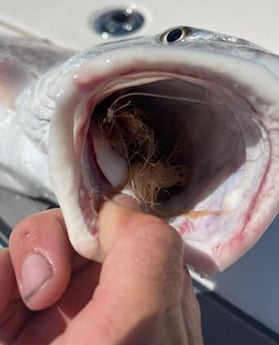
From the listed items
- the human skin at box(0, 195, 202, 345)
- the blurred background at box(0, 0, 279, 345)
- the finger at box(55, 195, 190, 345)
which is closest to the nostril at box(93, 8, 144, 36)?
the blurred background at box(0, 0, 279, 345)

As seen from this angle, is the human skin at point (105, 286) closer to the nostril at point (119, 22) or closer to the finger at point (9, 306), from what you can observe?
the finger at point (9, 306)

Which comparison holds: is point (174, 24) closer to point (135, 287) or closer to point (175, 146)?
point (175, 146)

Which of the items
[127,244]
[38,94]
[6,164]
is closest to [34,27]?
[6,164]

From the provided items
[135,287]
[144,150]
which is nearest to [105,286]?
[135,287]

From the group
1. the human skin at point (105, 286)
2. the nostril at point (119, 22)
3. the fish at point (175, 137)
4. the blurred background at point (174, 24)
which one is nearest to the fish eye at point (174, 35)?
the fish at point (175, 137)

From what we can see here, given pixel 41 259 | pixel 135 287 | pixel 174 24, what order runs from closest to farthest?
pixel 135 287 < pixel 41 259 < pixel 174 24

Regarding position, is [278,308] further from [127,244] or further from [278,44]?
[278,44]

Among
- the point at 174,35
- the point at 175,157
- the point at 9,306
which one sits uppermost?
the point at 174,35

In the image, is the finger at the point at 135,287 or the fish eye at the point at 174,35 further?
the fish eye at the point at 174,35
